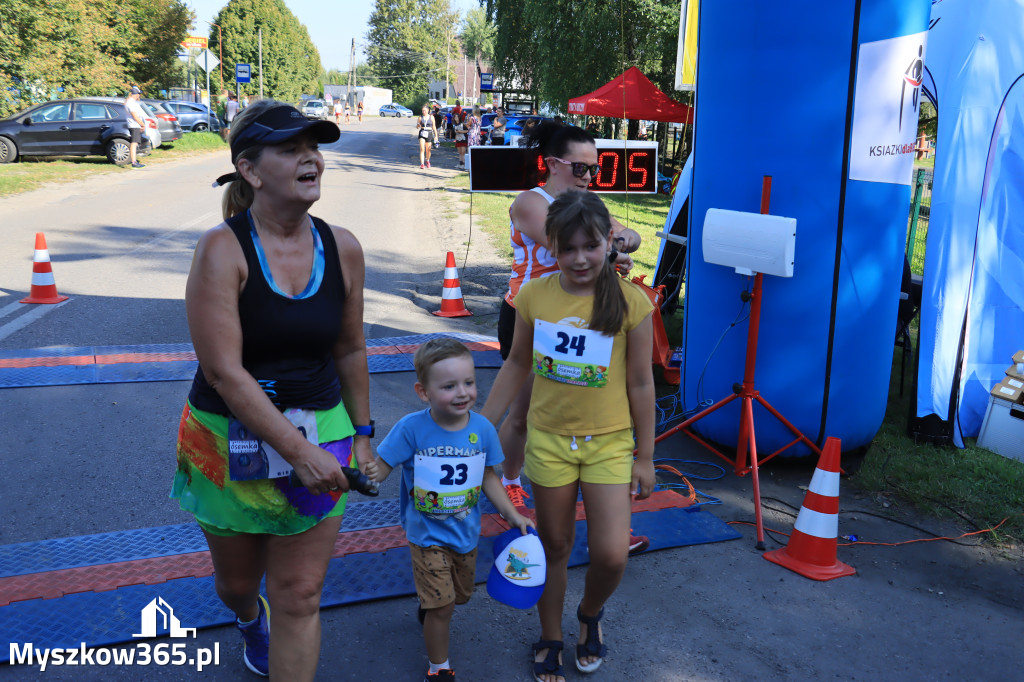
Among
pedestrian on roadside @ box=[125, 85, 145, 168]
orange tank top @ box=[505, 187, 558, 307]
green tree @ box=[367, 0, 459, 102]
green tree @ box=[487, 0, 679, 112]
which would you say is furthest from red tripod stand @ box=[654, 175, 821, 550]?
green tree @ box=[367, 0, 459, 102]

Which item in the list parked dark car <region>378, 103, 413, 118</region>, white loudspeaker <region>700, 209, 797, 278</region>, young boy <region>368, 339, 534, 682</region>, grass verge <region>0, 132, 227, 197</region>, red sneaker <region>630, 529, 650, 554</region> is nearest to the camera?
young boy <region>368, 339, 534, 682</region>

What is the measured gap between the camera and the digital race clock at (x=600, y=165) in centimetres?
700

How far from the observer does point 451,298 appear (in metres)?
8.96

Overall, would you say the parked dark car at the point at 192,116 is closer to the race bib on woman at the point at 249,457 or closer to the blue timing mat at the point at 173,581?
the blue timing mat at the point at 173,581

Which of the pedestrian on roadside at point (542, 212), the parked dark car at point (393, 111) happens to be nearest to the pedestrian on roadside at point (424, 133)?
the pedestrian on roadside at point (542, 212)

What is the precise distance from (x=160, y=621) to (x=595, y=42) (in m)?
20.7

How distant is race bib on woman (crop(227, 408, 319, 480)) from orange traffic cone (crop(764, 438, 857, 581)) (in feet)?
8.92

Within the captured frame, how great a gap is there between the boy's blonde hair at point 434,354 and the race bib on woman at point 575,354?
0.32 metres

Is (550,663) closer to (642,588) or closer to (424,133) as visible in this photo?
(642,588)

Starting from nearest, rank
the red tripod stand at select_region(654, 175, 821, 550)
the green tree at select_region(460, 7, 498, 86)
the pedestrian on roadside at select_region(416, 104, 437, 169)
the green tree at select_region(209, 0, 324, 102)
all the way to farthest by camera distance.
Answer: the red tripod stand at select_region(654, 175, 821, 550) → the pedestrian on roadside at select_region(416, 104, 437, 169) → the green tree at select_region(209, 0, 324, 102) → the green tree at select_region(460, 7, 498, 86)

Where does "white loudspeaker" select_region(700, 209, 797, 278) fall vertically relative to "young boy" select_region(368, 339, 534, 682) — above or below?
above

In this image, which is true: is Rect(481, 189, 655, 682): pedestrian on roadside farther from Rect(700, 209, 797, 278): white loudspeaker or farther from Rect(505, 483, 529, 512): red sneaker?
Rect(700, 209, 797, 278): white loudspeaker

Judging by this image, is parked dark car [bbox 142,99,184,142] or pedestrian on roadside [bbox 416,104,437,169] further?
parked dark car [bbox 142,99,184,142]

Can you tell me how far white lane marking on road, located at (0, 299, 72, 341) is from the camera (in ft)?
25.1
